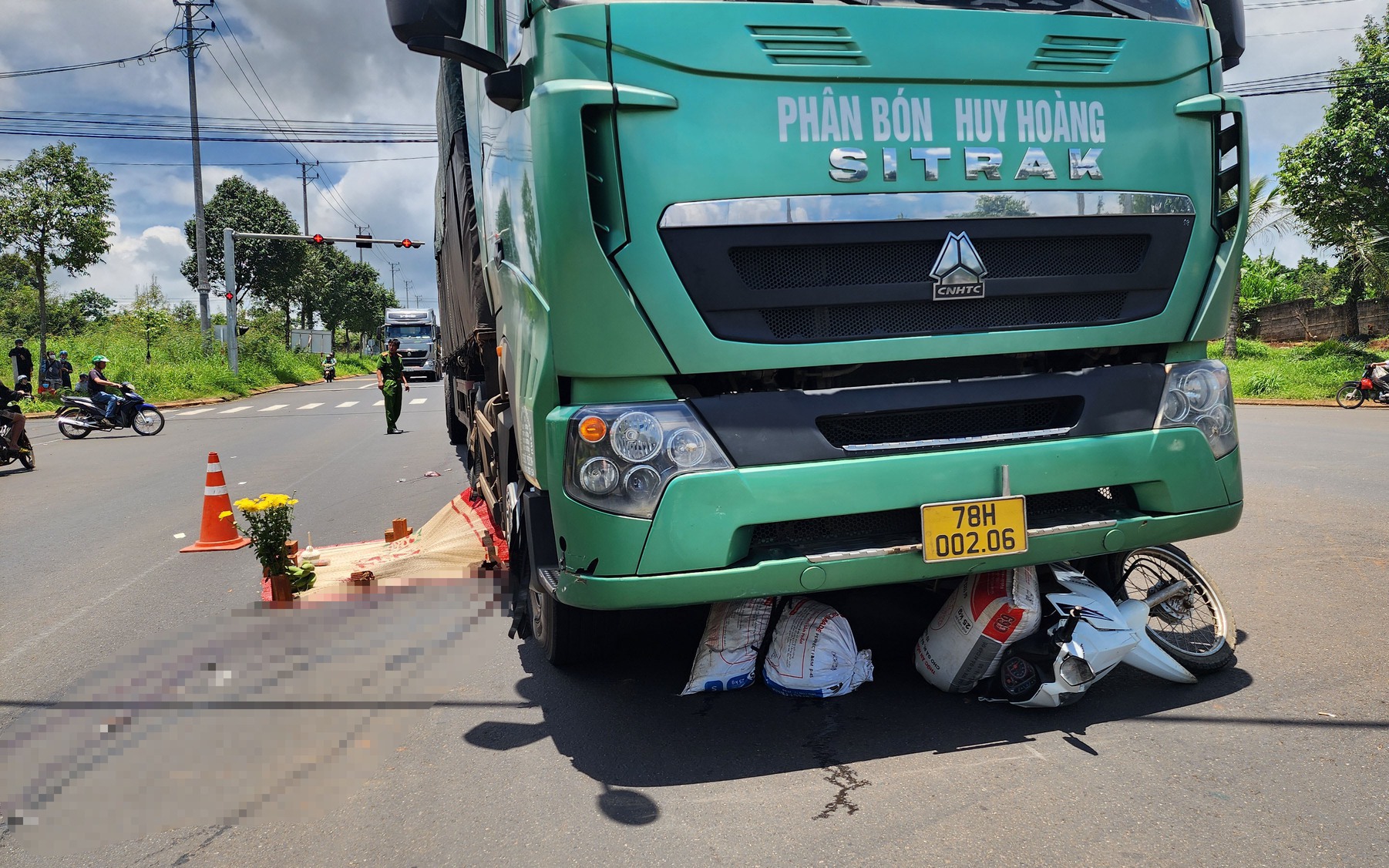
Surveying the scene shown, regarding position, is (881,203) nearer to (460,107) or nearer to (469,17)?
(469,17)

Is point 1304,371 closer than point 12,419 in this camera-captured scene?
No

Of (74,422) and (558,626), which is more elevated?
(74,422)

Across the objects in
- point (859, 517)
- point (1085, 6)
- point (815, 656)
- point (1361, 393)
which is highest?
point (1085, 6)

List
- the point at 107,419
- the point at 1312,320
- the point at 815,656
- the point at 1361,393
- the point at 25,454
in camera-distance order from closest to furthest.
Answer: the point at 815,656
the point at 25,454
the point at 1361,393
the point at 107,419
the point at 1312,320

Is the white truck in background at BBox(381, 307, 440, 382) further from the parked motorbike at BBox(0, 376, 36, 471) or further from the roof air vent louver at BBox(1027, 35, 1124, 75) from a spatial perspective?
the roof air vent louver at BBox(1027, 35, 1124, 75)

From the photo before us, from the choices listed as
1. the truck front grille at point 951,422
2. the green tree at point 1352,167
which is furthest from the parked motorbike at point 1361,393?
the truck front grille at point 951,422

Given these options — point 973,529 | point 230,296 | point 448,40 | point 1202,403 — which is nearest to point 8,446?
point 448,40

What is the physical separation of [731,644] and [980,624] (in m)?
0.87

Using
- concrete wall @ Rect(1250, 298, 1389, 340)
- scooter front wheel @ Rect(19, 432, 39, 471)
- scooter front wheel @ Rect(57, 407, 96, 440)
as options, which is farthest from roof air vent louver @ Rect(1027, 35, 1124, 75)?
concrete wall @ Rect(1250, 298, 1389, 340)

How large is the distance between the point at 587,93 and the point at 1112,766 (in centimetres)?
252

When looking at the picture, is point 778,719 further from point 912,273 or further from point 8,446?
point 8,446

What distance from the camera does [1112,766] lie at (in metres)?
2.86

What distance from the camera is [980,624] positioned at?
10.7 ft

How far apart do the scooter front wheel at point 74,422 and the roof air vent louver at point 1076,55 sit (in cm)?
1832
